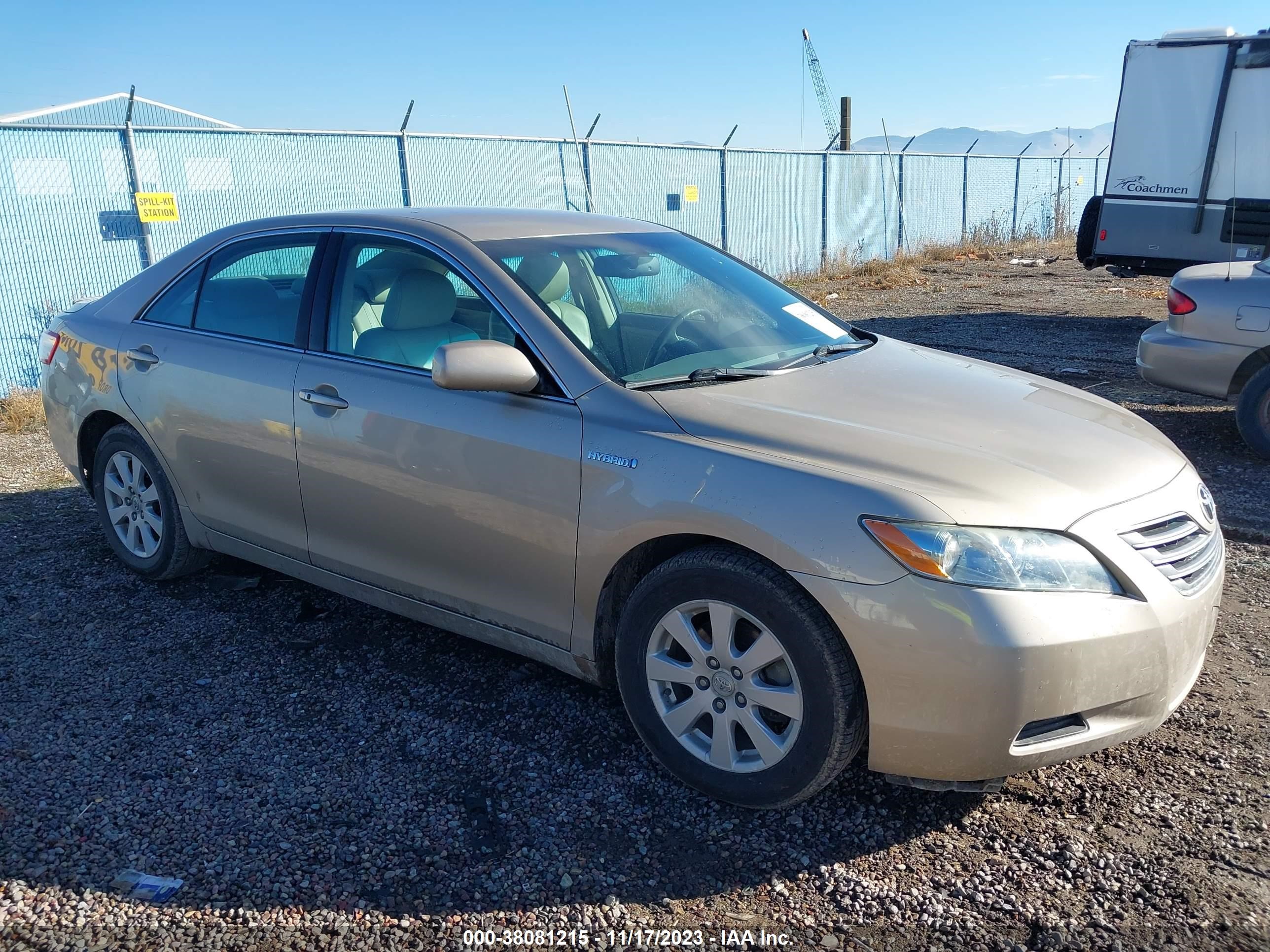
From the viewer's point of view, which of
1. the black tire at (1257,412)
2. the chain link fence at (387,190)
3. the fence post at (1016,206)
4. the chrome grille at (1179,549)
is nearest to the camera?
the chrome grille at (1179,549)

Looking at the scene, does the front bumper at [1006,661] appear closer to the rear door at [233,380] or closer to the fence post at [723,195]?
the rear door at [233,380]

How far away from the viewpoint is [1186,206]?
12000 mm

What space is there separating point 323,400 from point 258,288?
87 cm

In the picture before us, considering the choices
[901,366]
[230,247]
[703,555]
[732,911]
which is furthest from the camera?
[230,247]

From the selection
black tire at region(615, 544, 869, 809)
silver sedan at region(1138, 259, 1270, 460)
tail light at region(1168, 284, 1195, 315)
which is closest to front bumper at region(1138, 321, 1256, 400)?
silver sedan at region(1138, 259, 1270, 460)

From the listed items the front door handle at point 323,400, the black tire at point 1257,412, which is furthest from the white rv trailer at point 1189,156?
the front door handle at point 323,400

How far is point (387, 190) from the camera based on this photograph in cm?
1274

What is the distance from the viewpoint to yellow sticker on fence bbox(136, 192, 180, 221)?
10.2m

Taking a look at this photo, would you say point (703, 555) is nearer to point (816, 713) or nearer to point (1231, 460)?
point (816, 713)

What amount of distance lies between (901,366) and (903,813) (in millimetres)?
1586

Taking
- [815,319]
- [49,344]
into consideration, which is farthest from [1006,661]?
[49,344]

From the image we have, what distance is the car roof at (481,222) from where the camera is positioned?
12.7 feet

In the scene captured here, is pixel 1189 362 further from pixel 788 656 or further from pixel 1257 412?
pixel 788 656

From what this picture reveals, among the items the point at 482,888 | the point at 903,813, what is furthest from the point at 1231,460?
the point at 482,888
